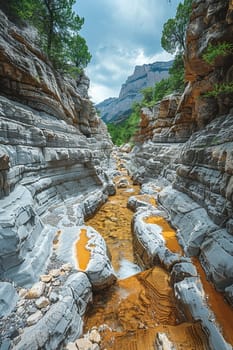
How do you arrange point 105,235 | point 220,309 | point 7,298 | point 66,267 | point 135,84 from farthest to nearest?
point 135,84 → point 105,235 → point 66,267 → point 220,309 → point 7,298

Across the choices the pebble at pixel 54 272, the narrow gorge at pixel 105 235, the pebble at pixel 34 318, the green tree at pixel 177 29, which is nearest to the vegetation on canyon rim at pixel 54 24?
the narrow gorge at pixel 105 235

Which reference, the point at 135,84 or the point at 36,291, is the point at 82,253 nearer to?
the point at 36,291

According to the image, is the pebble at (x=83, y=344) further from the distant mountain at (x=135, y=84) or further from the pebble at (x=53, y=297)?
the distant mountain at (x=135, y=84)

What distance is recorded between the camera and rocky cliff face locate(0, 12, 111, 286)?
328cm

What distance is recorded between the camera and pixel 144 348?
2.46 metres

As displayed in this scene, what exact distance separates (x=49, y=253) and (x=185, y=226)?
4334 millimetres

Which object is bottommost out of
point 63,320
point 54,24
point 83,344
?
point 83,344

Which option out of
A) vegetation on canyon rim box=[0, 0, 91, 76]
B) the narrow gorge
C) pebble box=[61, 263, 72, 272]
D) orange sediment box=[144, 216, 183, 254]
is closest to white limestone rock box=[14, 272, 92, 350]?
the narrow gorge

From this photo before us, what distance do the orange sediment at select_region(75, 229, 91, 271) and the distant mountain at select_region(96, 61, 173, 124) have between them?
63.5m

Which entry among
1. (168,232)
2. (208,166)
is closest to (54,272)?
(168,232)

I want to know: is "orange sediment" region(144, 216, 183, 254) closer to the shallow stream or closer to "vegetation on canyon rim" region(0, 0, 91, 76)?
the shallow stream

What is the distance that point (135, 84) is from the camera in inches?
2923

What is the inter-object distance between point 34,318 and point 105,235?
4.27m

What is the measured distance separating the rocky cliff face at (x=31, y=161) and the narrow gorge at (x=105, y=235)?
0.04m
